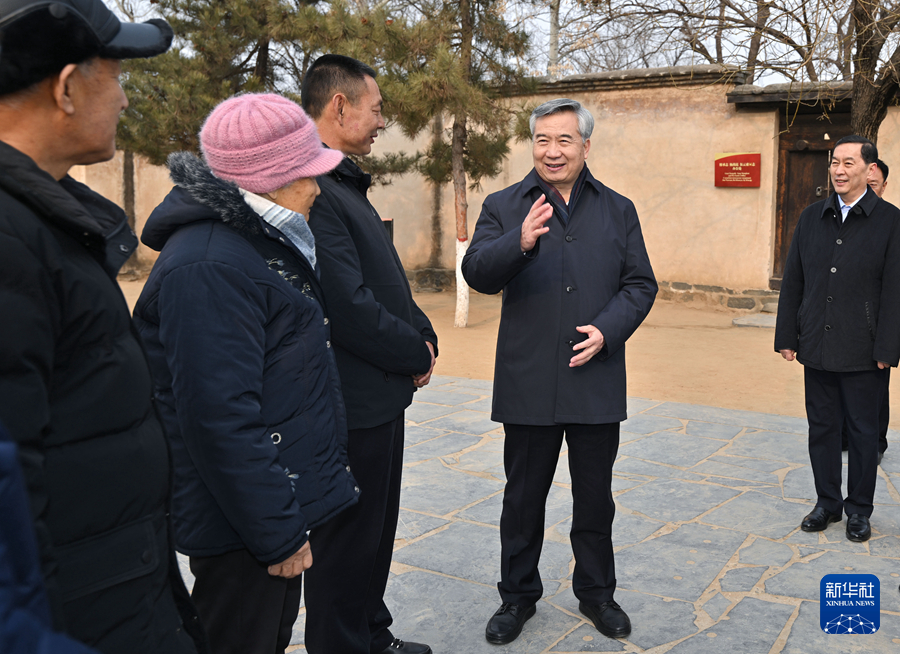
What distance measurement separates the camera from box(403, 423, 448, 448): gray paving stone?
5.57 m

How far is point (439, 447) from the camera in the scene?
5.42 meters

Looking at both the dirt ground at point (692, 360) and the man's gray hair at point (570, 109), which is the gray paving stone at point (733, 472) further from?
the man's gray hair at point (570, 109)

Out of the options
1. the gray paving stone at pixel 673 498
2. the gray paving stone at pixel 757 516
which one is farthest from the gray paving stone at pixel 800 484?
the gray paving stone at pixel 673 498

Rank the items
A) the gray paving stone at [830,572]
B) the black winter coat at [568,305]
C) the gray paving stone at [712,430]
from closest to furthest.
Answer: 1. the black winter coat at [568,305]
2. the gray paving stone at [830,572]
3. the gray paving stone at [712,430]

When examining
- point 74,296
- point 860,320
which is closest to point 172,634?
point 74,296

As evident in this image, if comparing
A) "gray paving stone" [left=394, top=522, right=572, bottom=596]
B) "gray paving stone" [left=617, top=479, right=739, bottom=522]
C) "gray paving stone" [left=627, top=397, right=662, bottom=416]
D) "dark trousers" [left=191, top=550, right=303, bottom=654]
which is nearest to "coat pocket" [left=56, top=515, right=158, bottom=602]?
"dark trousers" [left=191, top=550, right=303, bottom=654]

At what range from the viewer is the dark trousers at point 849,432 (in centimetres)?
393

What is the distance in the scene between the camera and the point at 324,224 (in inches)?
95.5

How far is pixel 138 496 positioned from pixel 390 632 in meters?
1.72

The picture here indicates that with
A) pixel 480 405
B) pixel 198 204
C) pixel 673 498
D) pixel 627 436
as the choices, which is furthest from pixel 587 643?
pixel 480 405

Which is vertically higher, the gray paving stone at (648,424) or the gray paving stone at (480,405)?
the gray paving stone at (648,424)

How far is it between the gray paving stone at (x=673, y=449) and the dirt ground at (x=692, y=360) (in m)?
1.32

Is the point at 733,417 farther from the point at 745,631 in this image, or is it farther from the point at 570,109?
the point at 570,109

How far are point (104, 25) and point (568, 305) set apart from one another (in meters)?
1.98
